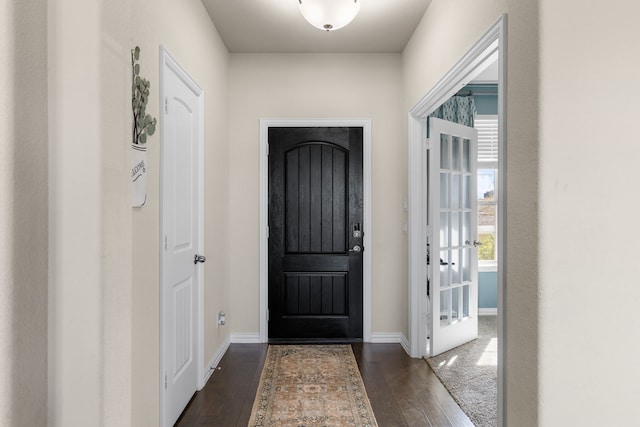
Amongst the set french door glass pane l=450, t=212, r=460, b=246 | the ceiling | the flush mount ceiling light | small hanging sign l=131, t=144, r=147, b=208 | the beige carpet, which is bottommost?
the beige carpet

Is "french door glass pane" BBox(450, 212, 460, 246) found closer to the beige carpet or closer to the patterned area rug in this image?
the beige carpet

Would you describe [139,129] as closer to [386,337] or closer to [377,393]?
[377,393]

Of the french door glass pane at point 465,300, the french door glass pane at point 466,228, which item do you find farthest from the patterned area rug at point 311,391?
the french door glass pane at point 466,228

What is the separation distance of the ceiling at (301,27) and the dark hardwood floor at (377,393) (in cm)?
270

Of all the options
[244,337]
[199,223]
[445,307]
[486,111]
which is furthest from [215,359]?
[486,111]

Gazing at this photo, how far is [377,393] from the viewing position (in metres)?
2.84

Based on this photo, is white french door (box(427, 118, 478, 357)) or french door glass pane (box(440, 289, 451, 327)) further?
french door glass pane (box(440, 289, 451, 327))

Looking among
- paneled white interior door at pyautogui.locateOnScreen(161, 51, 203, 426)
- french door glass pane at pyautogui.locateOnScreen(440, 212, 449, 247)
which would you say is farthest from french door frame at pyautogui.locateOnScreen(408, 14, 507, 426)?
paneled white interior door at pyautogui.locateOnScreen(161, 51, 203, 426)

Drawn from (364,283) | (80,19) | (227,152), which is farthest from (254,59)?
(80,19)

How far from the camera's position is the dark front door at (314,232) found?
3973 mm

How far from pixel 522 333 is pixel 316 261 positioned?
248 cm

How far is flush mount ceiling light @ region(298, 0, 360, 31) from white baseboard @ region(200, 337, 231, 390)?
2508 millimetres

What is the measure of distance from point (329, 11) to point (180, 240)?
1630 millimetres

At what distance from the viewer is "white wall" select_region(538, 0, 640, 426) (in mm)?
1521
